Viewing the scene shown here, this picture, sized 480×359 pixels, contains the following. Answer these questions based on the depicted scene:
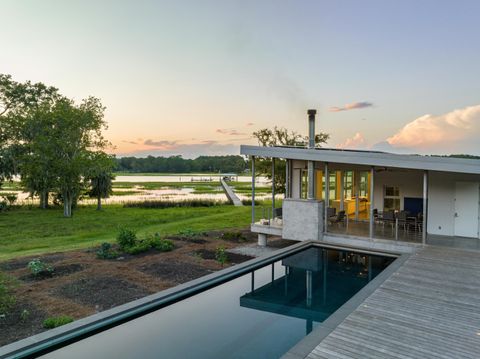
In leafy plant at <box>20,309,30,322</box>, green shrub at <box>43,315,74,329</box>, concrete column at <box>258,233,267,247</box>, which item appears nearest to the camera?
green shrub at <box>43,315,74,329</box>

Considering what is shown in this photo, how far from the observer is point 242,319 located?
6523 mm

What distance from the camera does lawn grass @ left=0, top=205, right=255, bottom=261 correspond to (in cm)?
1374

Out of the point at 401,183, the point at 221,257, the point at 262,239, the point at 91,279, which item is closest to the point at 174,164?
the point at 262,239

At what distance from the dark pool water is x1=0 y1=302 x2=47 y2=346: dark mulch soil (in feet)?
3.34

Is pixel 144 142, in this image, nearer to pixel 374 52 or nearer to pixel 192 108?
pixel 192 108

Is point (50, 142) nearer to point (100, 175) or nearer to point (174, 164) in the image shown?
point (100, 175)

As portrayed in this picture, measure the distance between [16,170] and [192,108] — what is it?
51.0 ft

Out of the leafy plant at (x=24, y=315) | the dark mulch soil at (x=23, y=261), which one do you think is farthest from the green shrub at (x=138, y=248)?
the leafy plant at (x=24, y=315)

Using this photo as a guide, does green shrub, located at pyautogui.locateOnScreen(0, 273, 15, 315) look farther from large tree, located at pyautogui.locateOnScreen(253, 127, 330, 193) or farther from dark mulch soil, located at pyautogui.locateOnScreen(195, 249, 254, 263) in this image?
large tree, located at pyautogui.locateOnScreen(253, 127, 330, 193)

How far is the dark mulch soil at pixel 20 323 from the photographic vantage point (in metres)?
5.35

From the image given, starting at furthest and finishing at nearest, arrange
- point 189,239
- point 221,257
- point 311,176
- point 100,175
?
point 100,175
point 189,239
point 311,176
point 221,257

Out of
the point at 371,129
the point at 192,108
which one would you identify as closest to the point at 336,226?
the point at 192,108

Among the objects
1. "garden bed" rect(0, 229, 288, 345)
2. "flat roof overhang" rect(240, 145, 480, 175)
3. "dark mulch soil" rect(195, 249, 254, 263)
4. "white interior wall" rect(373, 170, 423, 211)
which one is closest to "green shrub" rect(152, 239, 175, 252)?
"garden bed" rect(0, 229, 288, 345)

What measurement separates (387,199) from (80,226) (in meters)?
16.6
